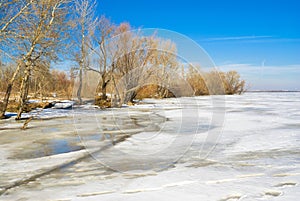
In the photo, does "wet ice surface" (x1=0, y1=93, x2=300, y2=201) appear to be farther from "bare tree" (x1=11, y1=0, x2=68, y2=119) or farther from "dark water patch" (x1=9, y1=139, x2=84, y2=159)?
"bare tree" (x1=11, y1=0, x2=68, y2=119)

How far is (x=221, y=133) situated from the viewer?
761 centimetres

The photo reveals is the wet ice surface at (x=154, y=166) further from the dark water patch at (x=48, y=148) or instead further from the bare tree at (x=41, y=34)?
the bare tree at (x=41, y=34)

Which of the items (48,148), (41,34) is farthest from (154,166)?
(41,34)

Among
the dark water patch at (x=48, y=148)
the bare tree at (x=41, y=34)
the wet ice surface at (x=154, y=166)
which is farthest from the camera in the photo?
the bare tree at (x=41, y=34)

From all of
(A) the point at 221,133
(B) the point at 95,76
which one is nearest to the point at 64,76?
(B) the point at 95,76

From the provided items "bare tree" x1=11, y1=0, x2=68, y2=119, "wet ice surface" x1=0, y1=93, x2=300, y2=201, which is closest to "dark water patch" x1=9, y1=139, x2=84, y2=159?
"wet ice surface" x1=0, y1=93, x2=300, y2=201

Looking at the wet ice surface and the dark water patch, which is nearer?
the wet ice surface

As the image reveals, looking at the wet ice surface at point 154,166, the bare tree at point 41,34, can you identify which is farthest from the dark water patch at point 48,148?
the bare tree at point 41,34

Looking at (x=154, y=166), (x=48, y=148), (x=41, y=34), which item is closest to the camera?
(x=154, y=166)

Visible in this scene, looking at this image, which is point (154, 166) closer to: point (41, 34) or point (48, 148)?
point (48, 148)

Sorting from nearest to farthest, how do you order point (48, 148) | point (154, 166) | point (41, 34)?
point (154, 166) < point (48, 148) < point (41, 34)

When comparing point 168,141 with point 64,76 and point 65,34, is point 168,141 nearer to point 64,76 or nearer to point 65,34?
point 65,34

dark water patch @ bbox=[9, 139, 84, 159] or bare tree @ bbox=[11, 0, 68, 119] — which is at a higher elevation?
bare tree @ bbox=[11, 0, 68, 119]

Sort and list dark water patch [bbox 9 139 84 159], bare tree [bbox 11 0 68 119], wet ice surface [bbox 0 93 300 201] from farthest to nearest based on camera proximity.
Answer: bare tree [bbox 11 0 68 119] → dark water patch [bbox 9 139 84 159] → wet ice surface [bbox 0 93 300 201]
